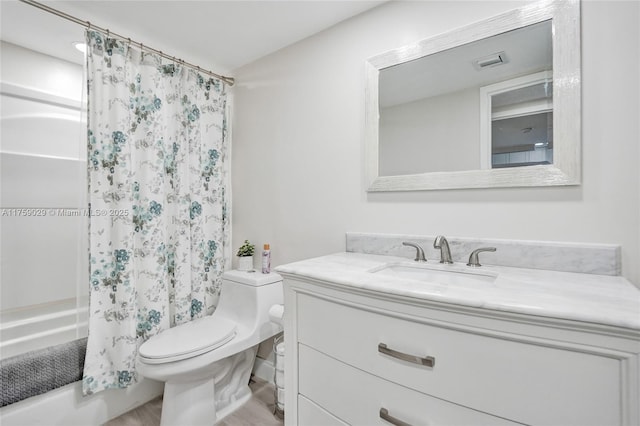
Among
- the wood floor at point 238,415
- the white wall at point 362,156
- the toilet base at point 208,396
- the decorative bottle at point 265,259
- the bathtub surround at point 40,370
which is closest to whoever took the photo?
the white wall at point 362,156

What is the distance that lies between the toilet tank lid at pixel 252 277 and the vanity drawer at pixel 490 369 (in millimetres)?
926

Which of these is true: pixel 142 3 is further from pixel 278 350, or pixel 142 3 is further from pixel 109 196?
pixel 278 350

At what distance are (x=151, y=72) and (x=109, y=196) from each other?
0.81 m

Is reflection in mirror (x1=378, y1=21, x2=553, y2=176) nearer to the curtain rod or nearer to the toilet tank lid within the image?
the toilet tank lid

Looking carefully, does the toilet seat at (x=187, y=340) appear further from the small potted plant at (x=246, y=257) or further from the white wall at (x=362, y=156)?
the white wall at (x=362, y=156)

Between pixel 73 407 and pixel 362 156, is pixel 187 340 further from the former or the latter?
pixel 362 156

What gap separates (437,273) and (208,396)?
55.1 inches

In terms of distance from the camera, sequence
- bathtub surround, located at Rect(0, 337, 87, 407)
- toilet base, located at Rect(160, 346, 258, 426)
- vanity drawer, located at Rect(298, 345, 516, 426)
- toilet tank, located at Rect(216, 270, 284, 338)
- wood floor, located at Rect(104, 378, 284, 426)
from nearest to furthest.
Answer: vanity drawer, located at Rect(298, 345, 516, 426) → bathtub surround, located at Rect(0, 337, 87, 407) → toilet base, located at Rect(160, 346, 258, 426) → wood floor, located at Rect(104, 378, 284, 426) → toilet tank, located at Rect(216, 270, 284, 338)

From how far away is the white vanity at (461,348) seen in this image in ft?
2.16

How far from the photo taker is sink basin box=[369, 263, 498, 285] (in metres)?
1.14

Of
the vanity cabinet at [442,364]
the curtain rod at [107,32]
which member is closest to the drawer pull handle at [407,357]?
the vanity cabinet at [442,364]

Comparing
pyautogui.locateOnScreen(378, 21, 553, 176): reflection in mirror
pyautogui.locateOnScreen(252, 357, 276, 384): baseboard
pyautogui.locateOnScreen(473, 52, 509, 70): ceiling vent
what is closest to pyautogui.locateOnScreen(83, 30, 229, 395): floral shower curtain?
pyautogui.locateOnScreen(252, 357, 276, 384): baseboard

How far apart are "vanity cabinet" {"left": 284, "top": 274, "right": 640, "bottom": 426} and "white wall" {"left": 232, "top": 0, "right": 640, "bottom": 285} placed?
0.60 metres

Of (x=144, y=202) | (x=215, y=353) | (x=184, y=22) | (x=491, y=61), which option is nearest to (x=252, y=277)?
(x=215, y=353)
